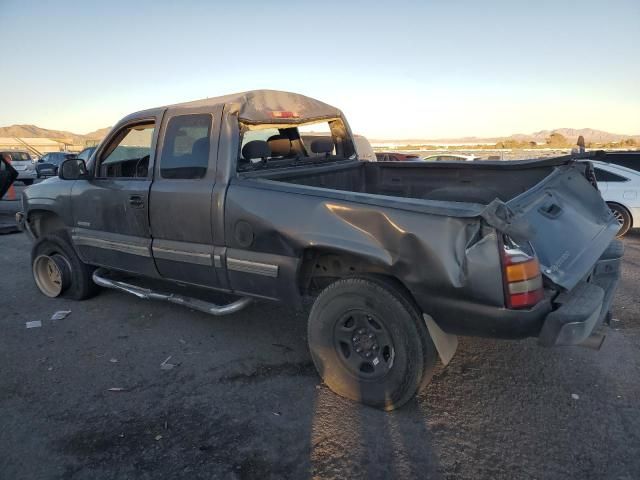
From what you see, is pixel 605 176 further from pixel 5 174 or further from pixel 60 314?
pixel 5 174

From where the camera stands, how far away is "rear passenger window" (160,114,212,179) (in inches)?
143

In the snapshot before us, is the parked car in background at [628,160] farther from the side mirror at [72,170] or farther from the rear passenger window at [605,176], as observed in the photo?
the side mirror at [72,170]

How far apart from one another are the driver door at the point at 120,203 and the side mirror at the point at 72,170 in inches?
3.5

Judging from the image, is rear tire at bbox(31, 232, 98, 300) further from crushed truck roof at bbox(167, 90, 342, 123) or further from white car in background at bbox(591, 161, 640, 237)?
white car in background at bbox(591, 161, 640, 237)

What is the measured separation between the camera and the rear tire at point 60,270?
16.3ft

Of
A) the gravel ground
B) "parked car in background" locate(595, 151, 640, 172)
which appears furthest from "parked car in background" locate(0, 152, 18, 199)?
"parked car in background" locate(595, 151, 640, 172)

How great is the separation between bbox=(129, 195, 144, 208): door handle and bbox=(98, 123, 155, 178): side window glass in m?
0.29

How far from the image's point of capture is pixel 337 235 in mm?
2893

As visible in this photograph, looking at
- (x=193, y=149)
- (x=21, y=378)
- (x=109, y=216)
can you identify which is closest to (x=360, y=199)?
(x=193, y=149)

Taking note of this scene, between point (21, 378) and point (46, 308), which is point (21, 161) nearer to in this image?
point (46, 308)

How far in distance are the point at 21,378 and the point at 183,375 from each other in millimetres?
1219

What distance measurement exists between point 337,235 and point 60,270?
3.60m

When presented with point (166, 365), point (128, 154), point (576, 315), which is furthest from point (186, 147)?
point (576, 315)

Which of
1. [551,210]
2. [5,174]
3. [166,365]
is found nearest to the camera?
[551,210]
